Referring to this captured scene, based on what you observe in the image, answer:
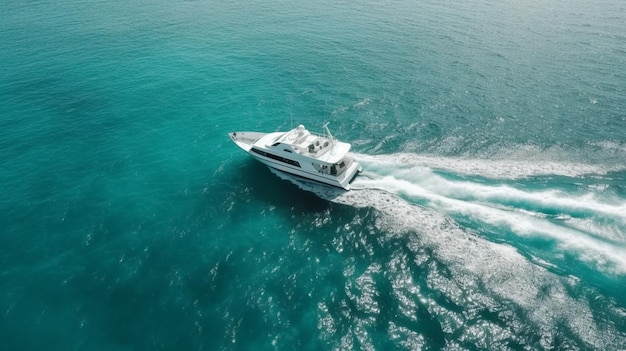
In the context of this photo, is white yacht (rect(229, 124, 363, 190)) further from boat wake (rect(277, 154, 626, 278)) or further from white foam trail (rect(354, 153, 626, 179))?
white foam trail (rect(354, 153, 626, 179))

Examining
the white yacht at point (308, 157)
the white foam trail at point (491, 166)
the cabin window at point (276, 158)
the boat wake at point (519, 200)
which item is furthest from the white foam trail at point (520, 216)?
the cabin window at point (276, 158)

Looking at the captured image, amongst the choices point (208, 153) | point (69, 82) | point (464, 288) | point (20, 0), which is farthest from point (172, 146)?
point (20, 0)

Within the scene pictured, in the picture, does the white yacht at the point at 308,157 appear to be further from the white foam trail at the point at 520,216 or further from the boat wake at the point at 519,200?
the white foam trail at the point at 520,216

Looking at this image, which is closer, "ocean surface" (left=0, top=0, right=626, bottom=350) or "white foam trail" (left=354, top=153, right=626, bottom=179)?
"ocean surface" (left=0, top=0, right=626, bottom=350)

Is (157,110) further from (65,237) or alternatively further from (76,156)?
(65,237)

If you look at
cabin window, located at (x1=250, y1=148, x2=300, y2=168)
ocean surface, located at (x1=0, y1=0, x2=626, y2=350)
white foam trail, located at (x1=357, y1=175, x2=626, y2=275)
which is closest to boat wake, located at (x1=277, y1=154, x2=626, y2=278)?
white foam trail, located at (x1=357, y1=175, x2=626, y2=275)

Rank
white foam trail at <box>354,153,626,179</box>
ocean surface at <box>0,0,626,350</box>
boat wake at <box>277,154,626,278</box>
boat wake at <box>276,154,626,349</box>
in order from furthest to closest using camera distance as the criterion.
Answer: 1. white foam trail at <box>354,153,626,179</box>
2. boat wake at <box>277,154,626,278</box>
3. ocean surface at <box>0,0,626,350</box>
4. boat wake at <box>276,154,626,349</box>
